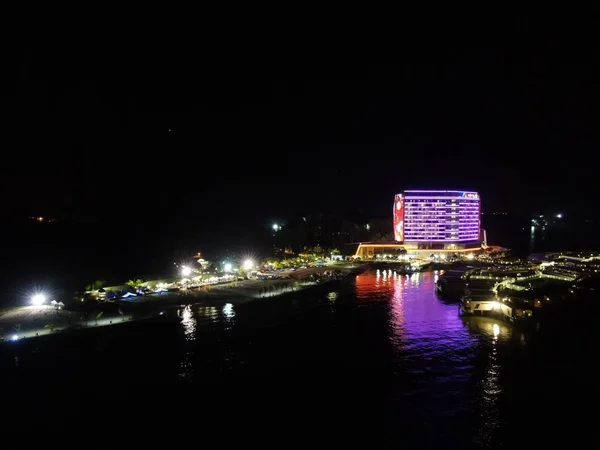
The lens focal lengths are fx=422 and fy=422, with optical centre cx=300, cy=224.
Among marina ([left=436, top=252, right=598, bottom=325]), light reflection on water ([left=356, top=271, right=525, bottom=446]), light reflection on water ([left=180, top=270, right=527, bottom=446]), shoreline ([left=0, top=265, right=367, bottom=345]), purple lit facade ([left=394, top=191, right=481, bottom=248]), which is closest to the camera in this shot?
light reflection on water ([left=180, top=270, right=527, bottom=446])

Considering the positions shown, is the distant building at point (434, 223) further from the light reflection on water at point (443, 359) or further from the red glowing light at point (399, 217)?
the light reflection on water at point (443, 359)

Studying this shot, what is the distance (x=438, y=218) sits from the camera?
68375 millimetres

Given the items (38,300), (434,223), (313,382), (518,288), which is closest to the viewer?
(313,382)

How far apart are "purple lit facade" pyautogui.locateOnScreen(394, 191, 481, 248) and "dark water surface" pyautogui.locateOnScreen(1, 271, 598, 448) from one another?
41597mm

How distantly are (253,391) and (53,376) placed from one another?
8868 mm

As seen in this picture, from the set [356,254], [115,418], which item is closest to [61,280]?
[115,418]

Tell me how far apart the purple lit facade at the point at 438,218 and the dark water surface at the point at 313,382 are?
136ft

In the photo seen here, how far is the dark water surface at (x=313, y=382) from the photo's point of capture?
46.8 ft

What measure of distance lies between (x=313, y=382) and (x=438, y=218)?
5562 centimetres

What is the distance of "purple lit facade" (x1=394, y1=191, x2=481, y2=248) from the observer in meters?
67.8

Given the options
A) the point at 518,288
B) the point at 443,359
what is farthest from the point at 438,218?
the point at 443,359

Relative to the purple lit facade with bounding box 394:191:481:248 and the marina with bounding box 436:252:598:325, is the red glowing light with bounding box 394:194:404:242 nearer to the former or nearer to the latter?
the purple lit facade with bounding box 394:191:481:248

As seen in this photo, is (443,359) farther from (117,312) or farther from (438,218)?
(438,218)

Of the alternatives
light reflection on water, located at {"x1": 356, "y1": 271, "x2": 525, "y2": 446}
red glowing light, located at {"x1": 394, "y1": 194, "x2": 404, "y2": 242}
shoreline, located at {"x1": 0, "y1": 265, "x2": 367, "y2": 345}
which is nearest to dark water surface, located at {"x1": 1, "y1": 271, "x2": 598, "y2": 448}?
light reflection on water, located at {"x1": 356, "y1": 271, "x2": 525, "y2": 446}
